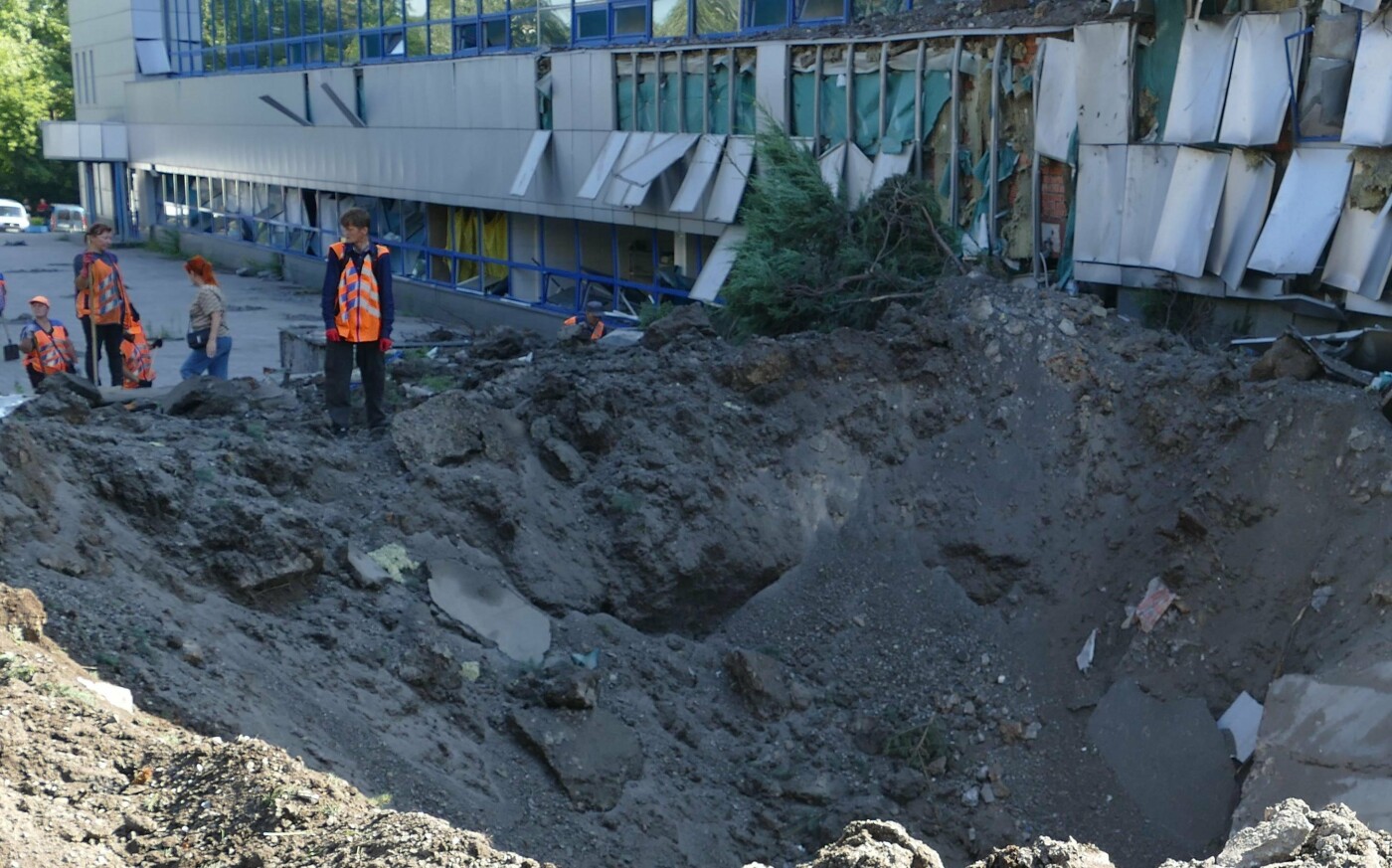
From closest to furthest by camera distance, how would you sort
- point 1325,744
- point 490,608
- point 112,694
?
point 112,694, point 1325,744, point 490,608

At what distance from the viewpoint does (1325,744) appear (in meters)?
6.57

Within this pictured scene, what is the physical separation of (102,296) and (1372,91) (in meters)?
9.86

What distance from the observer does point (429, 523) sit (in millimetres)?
8188

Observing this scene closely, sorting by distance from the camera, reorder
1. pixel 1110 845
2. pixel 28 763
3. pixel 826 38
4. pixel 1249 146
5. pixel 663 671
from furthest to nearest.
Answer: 1. pixel 826 38
2. pixel 1249 146
3. pixel 663 671
4. pixel 1110 845
5. pixel 28 763

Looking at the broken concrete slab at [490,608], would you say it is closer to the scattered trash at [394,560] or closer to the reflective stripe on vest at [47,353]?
the scattered trash at [394,560]

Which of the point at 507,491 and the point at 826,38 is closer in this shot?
the point at 507,491

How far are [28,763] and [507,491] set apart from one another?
4302 millimetres

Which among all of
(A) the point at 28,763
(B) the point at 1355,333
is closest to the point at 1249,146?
(B) the point at 1355,333

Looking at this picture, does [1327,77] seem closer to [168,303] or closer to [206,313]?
[206,313]

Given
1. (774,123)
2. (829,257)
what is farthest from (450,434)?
(774,123)

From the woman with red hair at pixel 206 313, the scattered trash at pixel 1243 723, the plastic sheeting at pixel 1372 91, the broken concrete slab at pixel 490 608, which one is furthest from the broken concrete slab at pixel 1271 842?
the woman with red hair at pixel 206 313

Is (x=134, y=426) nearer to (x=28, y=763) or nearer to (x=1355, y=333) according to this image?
(x=28, y=763)

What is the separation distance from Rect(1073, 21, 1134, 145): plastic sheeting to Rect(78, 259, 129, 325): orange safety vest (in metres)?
8.19

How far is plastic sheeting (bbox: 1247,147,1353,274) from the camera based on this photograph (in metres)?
9.77
